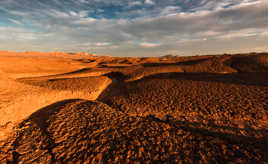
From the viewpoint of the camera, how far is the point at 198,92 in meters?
8.45

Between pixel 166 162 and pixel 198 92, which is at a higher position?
pixel 198 92

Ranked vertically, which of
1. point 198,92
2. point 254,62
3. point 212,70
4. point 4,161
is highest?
point 254,62

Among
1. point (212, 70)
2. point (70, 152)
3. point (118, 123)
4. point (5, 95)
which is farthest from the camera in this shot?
point (212, 70)

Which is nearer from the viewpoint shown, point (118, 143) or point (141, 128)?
point (118, 143)

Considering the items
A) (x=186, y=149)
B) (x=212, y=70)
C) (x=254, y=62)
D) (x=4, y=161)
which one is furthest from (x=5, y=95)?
(x=254, y=62)

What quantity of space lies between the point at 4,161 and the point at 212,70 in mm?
20200

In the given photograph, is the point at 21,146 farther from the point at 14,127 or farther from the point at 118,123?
the point at 118,123

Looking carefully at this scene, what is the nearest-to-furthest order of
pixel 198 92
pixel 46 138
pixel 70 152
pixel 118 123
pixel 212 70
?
pixel 70 152 → pixel 46 138 → pixel 118 123 → pixel 198 92 → pixel 212 70

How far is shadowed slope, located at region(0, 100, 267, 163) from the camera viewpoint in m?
3.44

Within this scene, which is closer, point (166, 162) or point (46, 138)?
point (166, 162)

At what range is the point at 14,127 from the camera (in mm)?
4914

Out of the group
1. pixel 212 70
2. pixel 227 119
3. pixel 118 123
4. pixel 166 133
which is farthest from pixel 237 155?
pixel 212 70

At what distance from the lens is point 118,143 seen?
13.1 ft

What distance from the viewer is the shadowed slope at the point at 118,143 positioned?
3439mm
